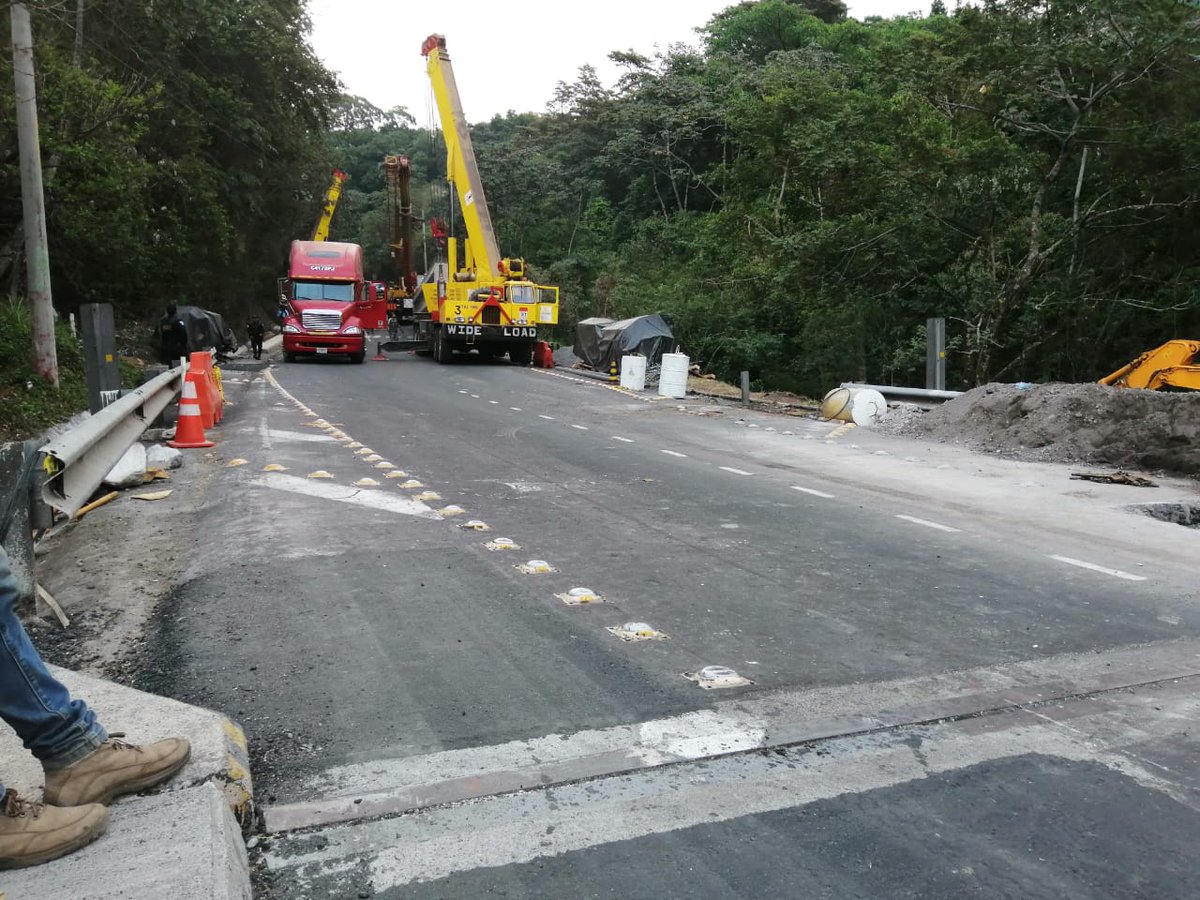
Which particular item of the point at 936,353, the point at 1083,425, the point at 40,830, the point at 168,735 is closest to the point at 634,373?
the point at 936,353

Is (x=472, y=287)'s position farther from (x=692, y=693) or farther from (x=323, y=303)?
(x=692, y=693)

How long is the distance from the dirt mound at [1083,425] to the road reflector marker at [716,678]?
9268mm

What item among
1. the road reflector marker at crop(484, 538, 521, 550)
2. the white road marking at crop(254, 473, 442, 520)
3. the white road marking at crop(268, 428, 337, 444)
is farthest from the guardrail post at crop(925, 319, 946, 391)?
the road reflector marker at crop(484, 538, 521, 550)

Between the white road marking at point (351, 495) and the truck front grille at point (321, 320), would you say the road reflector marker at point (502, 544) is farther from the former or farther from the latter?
the truck front grille at point (321, 320)

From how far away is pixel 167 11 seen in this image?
22.5m

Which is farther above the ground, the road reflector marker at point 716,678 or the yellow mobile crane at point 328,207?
the yellow mobile crane at point 328,207

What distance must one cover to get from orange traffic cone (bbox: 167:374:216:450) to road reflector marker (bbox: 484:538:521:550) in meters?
6.29

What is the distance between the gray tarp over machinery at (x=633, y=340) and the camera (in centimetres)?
2605

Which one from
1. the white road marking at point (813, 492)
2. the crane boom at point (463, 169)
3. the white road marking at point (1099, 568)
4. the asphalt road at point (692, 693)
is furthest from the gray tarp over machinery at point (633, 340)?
the white road marking at point (1099, 568)

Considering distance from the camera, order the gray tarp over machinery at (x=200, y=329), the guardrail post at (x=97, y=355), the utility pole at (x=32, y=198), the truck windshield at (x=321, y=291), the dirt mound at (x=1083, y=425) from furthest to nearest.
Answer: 1. the truck windshield at (x=321, y=291)
2. the gray tarp over machinery at (x=200, y=329)
3. the utility pole at (x=32, y=198)
4. the guardrail post at (x=97, y=355)
5. the dirt mound at (x=1083, y=425)

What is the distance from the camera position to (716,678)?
4.55m

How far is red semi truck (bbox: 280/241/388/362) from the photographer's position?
29.1 metres

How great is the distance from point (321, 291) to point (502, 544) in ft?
80.7

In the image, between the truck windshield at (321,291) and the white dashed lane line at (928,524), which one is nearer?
the white dashed lane line at (928,524)
